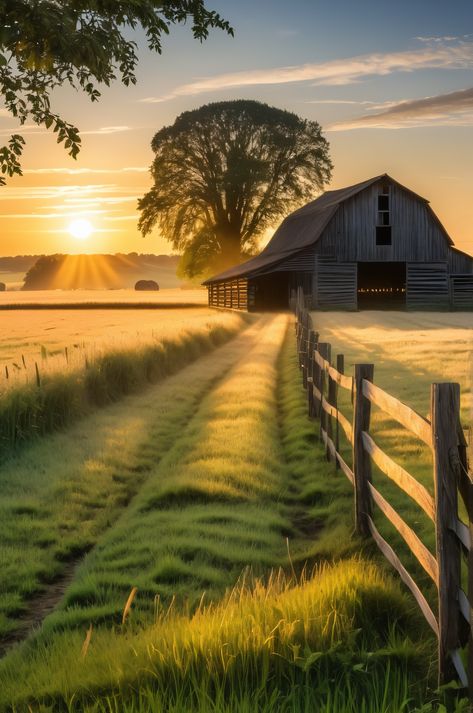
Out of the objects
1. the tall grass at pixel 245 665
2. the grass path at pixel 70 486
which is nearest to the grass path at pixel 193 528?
the grass path at pixel 70 486

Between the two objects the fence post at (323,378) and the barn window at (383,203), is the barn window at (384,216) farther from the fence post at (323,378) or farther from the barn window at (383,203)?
the fence post at (323,378)

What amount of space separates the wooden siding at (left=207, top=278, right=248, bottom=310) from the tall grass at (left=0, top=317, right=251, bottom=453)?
3254 centimetres

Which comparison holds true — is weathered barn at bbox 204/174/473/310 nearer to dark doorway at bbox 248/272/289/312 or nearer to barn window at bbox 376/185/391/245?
barn window at bbox 376/185/391/245

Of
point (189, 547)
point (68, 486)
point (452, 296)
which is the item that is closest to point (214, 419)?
point (68, 486)

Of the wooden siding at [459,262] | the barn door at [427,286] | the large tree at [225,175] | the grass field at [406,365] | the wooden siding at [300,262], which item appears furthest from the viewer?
the large tree at [225,175]

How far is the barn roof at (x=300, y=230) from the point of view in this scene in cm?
5125

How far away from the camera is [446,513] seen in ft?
14.4

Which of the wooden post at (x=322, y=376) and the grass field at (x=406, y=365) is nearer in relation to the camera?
the grass field at (x=406, y=365)

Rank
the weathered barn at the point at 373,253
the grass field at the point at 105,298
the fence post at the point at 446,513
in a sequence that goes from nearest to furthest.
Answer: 1. the fence post at the point at 446,513
2. the weathered barn at the point at 373,253
3. the grass field at the point at 105,298

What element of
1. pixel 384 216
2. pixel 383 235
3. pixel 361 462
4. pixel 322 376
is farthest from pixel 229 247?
pixel 361 462

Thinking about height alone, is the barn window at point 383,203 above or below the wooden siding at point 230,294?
above

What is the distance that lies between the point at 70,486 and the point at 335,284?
146 feet

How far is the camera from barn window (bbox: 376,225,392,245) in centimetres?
5250

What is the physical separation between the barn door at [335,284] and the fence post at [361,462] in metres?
44.5
